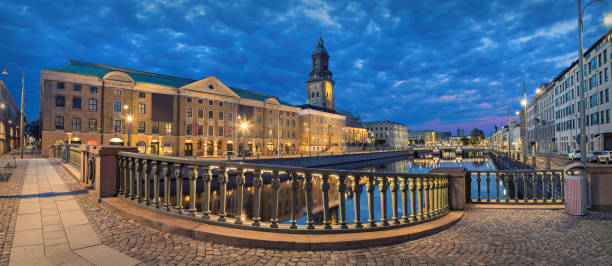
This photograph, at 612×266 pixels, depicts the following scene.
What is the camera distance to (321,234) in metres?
4.78

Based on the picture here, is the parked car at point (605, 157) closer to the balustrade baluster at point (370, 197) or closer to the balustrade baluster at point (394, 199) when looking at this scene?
the balustrade baluster at point (394, 199)

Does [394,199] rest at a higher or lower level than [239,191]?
lower

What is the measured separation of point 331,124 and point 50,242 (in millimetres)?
93503

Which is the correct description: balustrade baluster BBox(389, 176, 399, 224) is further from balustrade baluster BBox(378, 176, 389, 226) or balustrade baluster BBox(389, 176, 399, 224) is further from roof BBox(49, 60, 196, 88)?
roof BBox(49, 60, 196, 88)

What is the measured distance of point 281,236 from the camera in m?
4.55

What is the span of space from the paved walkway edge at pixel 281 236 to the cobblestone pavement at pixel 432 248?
100 millimetres

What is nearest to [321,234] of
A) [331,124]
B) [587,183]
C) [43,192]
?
[587,183]

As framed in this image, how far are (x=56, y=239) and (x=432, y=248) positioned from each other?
6.14m

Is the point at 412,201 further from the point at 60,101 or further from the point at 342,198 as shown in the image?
the point at 60,101

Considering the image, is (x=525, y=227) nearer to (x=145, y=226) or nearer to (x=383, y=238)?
(x=383, y=238)

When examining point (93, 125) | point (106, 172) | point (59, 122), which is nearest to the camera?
point (106, 172)

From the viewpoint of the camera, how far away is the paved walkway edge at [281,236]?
4375 mm

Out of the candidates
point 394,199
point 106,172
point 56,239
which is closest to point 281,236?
point 394,199

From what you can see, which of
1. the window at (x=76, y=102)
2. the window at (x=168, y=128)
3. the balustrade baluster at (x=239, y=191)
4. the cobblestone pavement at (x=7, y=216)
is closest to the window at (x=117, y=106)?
the window at (x=76, y=102)
